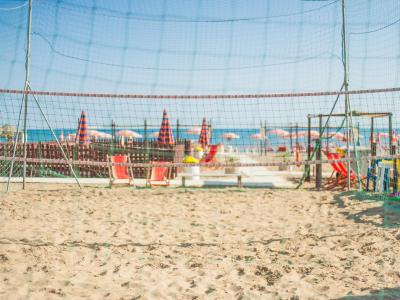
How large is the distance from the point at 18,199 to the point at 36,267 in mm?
3615

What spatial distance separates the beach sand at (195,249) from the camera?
10.2ft

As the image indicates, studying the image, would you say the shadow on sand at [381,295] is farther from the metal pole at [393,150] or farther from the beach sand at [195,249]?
the metal pole at [393,150]

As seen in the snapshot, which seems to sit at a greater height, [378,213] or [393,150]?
[393,150]

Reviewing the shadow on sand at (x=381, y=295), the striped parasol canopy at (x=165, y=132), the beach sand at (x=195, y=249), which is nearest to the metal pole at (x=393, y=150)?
the beach sand at (x=195, y=249)

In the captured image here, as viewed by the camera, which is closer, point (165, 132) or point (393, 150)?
point (393, 150)

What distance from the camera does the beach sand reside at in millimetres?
3104

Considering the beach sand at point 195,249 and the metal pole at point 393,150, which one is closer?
the beach sand at point 195,249

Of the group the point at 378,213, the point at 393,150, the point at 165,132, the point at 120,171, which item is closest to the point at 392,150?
the point at 393,150

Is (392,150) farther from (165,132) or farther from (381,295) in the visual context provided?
(165,132)

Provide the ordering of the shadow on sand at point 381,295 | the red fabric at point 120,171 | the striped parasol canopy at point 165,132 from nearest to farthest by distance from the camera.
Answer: the shadow on sand at point 381,295 → the red fabric at point 120,171 → the striped parasol canopy at point 165,132

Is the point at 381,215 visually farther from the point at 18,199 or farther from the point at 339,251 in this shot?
the point at 18,199

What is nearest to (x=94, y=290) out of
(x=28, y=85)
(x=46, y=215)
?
(x=46, y=215)

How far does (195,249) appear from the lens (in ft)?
13.5

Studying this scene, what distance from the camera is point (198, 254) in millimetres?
3951
